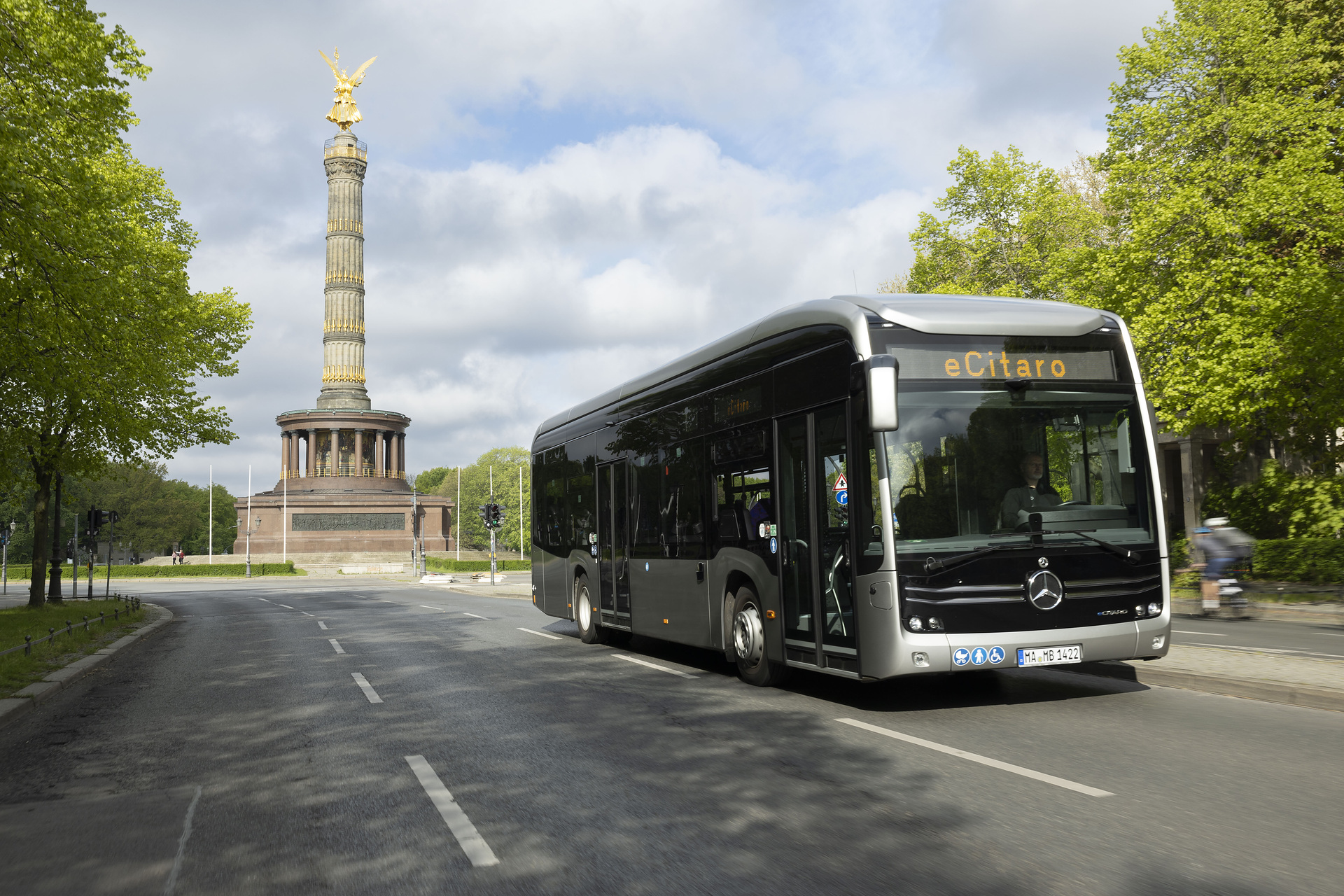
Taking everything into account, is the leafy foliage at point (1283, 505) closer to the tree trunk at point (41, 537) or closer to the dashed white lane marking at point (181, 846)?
the dashed white lane marking at point (181, 846)

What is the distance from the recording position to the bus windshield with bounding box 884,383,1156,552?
7.91 metres

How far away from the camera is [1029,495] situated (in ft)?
26.6

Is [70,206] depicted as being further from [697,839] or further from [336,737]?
[697,839]

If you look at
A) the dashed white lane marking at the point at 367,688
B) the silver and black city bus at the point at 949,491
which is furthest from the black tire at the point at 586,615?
the silver and black city bus at the point at 949,491

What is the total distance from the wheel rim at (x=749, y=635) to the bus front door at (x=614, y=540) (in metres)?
3.21

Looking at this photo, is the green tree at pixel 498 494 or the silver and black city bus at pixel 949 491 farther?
the green tree at pixel 498 494

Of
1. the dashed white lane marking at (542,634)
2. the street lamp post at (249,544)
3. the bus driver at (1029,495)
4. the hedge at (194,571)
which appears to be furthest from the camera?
the hedge at (194,571)

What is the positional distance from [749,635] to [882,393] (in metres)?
3.54

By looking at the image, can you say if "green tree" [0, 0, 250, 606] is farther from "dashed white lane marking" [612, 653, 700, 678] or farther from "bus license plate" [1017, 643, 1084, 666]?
"bus license plate" [1017, 643, 1084, 666]

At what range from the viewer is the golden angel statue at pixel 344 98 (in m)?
79.1

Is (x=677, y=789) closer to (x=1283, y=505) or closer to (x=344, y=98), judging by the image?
(x=1283, y=505)

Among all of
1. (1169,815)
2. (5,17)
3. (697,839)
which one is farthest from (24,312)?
(1169,815)

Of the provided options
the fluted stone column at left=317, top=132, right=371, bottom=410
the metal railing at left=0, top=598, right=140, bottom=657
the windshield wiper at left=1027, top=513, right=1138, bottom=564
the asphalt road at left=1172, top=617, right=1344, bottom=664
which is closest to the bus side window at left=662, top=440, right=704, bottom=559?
the windshield wiper at left=1027, top=513, right=1138, bottom=564

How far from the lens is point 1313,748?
6652 millimetres
